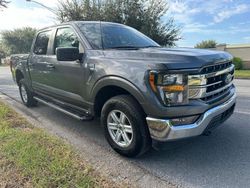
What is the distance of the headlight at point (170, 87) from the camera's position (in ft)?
9.77

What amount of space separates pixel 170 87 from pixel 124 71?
0.67 meters

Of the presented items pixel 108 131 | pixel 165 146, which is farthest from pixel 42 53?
pixel 165 146

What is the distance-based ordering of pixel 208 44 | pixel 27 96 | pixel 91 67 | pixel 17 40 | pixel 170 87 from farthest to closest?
pixel 17 40 → pixel 208 44 → pixel 27 96 → pixel 91 67 → pixel 170 87

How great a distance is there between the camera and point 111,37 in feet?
14.5

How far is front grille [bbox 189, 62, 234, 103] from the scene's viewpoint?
120 inches

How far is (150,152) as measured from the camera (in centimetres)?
375

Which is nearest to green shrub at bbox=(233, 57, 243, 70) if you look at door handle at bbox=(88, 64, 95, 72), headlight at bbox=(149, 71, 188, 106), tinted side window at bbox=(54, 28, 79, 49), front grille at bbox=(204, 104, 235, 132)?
tinted side window at bbox=(54, 28, 79, 49)

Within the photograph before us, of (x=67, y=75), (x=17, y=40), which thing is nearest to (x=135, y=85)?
(x=67, y=75)

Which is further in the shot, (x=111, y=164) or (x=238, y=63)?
(x=238, y=63)

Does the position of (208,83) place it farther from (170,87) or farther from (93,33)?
(93,33)

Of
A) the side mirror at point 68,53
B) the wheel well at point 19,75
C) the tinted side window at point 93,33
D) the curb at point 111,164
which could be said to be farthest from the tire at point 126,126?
the wheel well at point 19,75

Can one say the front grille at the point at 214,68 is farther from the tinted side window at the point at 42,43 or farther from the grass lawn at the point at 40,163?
the tinted side window at the point at 42,43

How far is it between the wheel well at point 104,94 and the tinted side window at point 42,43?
2.09 m

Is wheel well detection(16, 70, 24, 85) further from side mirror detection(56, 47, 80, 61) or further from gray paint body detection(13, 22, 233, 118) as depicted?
side mirror detection(56, 47, 80, 61)
